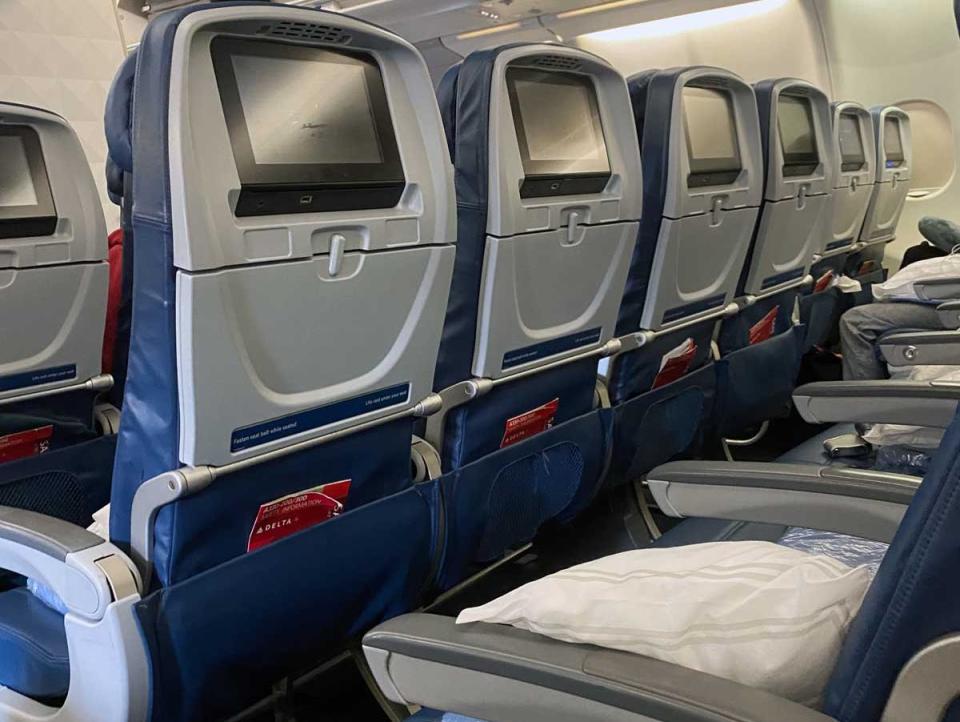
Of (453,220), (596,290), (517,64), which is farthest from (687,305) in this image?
(453,220)

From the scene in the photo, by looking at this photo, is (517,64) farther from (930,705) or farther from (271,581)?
(930,705)

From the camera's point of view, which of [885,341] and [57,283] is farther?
[885,341]

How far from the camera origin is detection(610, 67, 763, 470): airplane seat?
9.00ft

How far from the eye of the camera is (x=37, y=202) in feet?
7.68

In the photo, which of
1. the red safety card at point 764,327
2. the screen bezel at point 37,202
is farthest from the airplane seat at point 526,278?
the red safety card at point 764,327

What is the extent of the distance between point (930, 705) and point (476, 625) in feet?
1.80

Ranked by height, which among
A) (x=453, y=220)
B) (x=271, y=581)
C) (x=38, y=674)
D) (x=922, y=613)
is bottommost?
(x=38, y=674)

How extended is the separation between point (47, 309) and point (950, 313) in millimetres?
3371

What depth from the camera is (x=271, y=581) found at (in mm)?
1753

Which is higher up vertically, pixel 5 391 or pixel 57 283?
pixel 57 283

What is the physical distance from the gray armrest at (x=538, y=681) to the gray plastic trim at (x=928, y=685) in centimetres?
8

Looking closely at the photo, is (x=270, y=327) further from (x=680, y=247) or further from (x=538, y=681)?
(x=680, y=247)

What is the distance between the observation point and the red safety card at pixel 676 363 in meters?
3.08

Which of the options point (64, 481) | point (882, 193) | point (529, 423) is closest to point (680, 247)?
point (529, 423)
